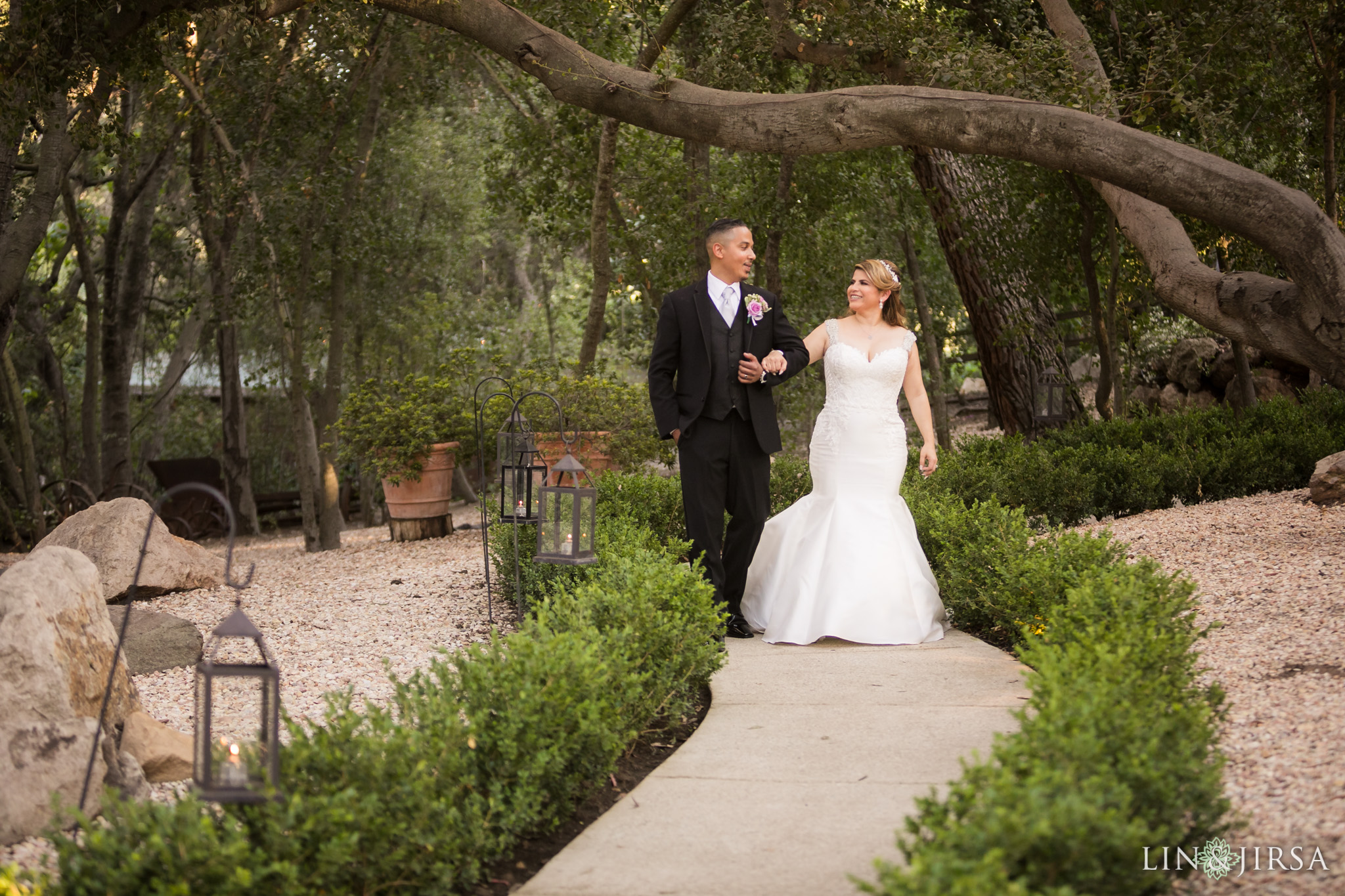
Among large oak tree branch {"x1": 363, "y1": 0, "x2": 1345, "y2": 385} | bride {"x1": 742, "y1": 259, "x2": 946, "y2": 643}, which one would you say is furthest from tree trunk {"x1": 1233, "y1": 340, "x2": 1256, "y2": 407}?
bride {"x1": 742, "y1": 259, "x2": 946, "y2": 643}

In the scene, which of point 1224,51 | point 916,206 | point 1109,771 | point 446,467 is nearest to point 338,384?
point 446,467

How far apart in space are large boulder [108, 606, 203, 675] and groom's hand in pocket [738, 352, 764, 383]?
324 cm

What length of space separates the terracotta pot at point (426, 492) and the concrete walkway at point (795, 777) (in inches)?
260

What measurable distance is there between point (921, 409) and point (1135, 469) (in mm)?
3459

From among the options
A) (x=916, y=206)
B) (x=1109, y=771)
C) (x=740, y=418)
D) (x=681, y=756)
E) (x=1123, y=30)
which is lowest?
(x=681, y=756)

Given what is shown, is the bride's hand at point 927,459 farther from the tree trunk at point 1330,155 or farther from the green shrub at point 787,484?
the tree trunk at point 1330,155

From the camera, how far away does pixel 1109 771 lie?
2.67m

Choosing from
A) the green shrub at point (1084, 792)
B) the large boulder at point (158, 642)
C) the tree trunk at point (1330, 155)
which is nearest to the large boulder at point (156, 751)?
the large boulder at point (158, 642)

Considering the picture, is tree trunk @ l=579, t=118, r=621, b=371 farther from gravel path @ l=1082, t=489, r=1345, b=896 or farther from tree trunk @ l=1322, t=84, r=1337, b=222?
tree trunk @ l=1322, t=84, r=1337, b=222

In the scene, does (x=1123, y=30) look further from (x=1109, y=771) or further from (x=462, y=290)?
(x=462, y=290)

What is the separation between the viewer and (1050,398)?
35.8ft

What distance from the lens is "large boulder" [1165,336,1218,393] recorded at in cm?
1800

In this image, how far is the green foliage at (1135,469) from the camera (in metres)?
8.79

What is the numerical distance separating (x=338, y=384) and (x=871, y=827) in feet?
39.0
